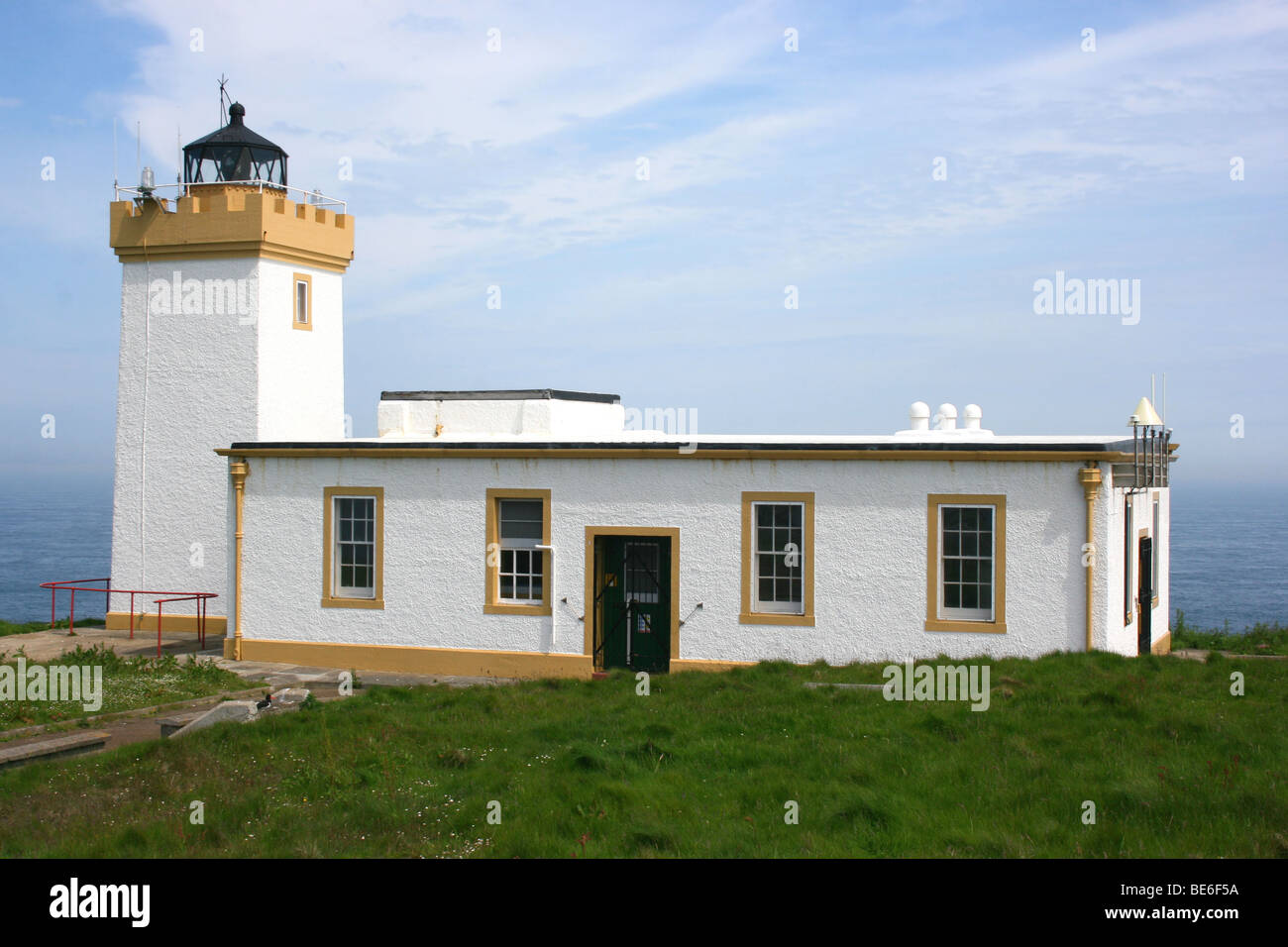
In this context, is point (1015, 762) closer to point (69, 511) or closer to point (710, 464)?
point (710, 464)

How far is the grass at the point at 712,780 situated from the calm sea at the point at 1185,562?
2746cm

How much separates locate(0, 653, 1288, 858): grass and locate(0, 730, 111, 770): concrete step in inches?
24.6

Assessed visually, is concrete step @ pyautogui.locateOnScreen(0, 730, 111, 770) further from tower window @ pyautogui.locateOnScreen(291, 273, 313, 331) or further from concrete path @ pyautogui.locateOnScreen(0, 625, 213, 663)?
tower window @ pyautogui.locateOnScreen(291, 273, 313, 331)

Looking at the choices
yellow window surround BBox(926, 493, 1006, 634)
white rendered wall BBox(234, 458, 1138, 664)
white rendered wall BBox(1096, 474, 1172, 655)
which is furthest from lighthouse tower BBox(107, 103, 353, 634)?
white rendered wall BBox(1096, 474, 1172, 655)

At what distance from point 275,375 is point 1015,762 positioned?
58.7 feet

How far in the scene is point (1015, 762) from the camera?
466 inches

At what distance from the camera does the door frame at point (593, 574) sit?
19.5 m

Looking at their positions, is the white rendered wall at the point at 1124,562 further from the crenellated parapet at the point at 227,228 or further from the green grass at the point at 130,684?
the crenellated parapet at the point at 227,228

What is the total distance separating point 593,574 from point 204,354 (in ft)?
34.5

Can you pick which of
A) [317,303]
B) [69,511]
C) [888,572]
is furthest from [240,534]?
[69,511]

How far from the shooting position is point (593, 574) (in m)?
20.0

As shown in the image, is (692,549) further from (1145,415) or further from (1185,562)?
(1185,562)
